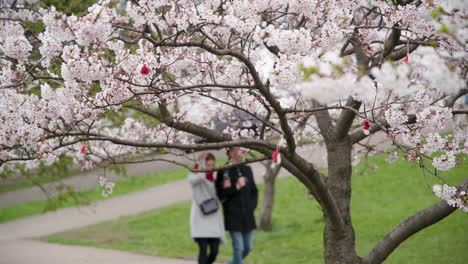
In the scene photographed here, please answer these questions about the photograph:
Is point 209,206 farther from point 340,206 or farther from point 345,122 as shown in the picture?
point 345,122

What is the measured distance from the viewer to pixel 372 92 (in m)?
4.76

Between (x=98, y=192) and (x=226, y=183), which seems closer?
(x=226, y=183)

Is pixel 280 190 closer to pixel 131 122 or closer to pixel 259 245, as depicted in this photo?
pixel 259 245

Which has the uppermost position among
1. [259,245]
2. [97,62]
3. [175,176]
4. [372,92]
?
[175,176]

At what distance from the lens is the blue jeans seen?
8141mm

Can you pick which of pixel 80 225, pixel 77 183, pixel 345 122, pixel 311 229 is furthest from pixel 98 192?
pixel 345 122

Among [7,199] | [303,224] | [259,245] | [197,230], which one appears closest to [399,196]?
[303,224]

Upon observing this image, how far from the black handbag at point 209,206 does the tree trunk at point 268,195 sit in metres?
2.93

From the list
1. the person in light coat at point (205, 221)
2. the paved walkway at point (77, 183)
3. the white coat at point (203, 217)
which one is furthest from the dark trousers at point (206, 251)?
the paved walkway at point (77, 183)

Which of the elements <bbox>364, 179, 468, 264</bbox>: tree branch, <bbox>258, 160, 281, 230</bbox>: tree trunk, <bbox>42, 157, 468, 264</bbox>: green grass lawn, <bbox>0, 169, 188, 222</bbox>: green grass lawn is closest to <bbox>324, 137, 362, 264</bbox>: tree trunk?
<bbox>364, 179, 468, 264</bbox>: tree branch

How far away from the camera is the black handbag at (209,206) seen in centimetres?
832

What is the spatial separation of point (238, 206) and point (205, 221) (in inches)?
18.3

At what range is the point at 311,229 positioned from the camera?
36.4 ft

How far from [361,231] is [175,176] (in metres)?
10.1
